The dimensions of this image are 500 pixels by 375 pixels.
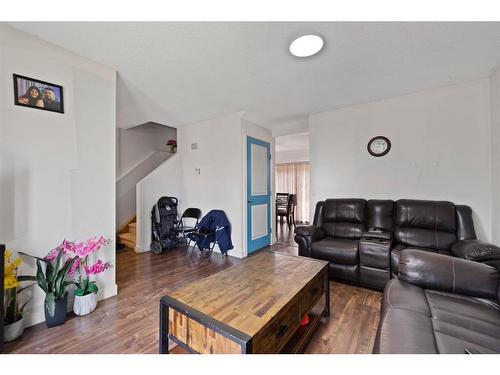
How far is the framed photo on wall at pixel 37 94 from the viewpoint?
5.36 ft

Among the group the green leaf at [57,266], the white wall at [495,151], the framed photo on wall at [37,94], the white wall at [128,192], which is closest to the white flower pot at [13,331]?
the green leaf at [57,266]

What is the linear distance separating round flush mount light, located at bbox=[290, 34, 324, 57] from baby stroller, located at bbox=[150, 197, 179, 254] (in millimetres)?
3216

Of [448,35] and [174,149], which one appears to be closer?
[448,35]

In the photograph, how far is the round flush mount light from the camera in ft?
5.51

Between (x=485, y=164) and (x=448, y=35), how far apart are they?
1604 millimetres

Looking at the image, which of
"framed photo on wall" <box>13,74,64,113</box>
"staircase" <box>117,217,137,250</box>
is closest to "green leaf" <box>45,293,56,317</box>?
"framed photo on wall" <box>13,74,64,113</box>

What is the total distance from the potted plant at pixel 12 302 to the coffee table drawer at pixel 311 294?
78.2 inches

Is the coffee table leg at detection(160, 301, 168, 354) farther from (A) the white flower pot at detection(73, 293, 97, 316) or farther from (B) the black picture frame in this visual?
(B) the black picture frame

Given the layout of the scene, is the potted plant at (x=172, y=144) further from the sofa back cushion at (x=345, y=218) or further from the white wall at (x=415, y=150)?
the sofa back cushion at (x=345, y=218)

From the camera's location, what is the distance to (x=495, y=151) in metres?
2.19
